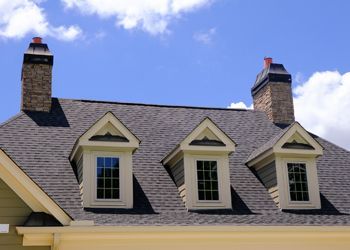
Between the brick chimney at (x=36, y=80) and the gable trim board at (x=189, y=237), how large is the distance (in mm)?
5897

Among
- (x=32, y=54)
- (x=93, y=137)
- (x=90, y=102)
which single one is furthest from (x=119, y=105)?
(x=93, y=137)

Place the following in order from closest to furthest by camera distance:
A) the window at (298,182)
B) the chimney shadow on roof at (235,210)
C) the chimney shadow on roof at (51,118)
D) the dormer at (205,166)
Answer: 1. the chimney shadow on roof at (235,210)
2. the dormer at (205,166)
3. the window at (298,182)
4. the chimney shadow on roof at (51,118)

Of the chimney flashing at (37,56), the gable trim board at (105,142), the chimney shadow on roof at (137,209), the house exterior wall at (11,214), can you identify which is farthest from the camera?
the chimney flashing at (37,56)

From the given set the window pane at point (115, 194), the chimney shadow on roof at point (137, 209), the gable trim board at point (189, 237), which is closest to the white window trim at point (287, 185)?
the gable trim board at point (189, 237)

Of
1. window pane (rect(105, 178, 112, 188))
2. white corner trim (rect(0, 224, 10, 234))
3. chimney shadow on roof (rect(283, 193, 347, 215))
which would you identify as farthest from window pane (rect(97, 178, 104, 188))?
chimney shadow on roof (rect(283, 193, 347, 215))

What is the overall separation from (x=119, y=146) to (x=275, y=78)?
26.1ft

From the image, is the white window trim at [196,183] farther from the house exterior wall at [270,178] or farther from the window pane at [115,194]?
the window pane at [115,194]

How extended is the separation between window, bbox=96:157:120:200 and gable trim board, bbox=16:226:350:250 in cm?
154

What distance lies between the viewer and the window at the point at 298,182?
14.9 m

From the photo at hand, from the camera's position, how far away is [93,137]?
45.2 ft

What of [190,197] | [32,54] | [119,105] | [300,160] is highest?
[32,54]

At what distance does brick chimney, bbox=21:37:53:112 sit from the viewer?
1669 centimetres

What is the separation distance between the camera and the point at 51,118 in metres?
16.4

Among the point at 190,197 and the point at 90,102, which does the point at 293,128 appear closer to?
the point at 190,197
